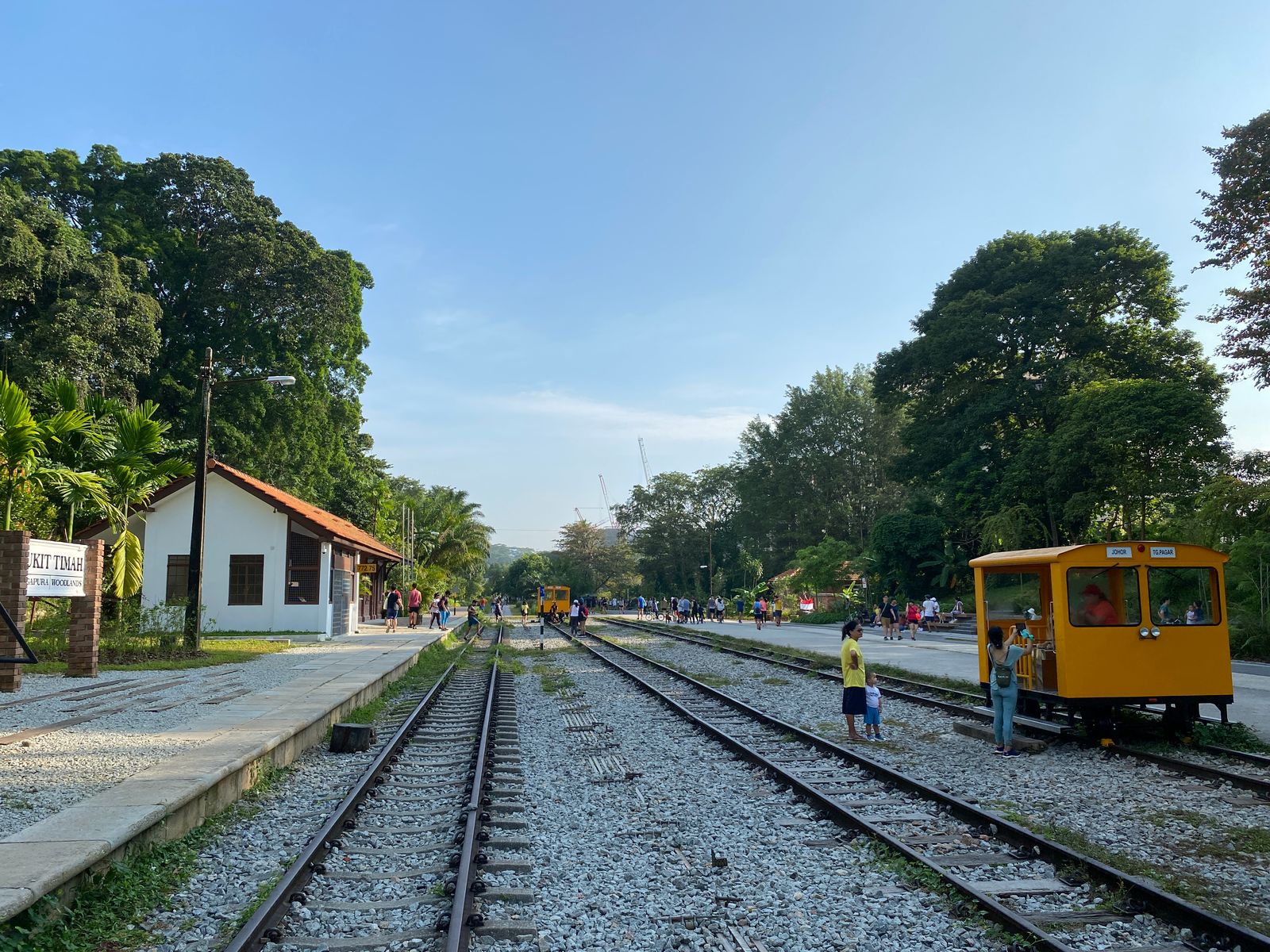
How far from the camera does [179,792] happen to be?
269 inches

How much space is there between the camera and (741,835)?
709 centimetres

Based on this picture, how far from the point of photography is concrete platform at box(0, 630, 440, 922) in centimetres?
504

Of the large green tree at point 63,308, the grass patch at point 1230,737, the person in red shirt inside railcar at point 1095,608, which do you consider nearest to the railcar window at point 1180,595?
the person in red shirt inside railcar at point 1095,608

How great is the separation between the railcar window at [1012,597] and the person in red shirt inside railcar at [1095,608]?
1.85 metres

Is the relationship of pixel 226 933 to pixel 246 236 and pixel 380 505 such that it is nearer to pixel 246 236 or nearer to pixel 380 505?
pixel 246 236

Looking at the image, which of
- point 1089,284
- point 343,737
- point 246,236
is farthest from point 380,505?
point 343,737

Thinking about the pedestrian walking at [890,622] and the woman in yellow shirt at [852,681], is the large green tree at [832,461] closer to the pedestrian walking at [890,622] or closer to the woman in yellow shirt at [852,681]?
the pedestrian walking at [890,622]

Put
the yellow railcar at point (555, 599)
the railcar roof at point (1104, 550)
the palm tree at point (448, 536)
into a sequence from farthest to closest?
the palm tree at point (448, 536) < the yellow railcar at point (555, 599) < the railcar roof at point (1104, 550)

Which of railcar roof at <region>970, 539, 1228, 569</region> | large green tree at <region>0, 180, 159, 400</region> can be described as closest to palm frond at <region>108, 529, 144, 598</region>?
large green tree at <region>0, 180, 159, 400</region>

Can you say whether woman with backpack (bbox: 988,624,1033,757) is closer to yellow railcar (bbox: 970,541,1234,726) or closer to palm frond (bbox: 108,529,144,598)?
yellow railcar (bbox: 970,541,1234,726)

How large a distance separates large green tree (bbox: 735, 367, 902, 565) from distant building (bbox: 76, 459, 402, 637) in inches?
1786

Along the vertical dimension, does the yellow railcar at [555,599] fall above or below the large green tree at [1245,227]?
below

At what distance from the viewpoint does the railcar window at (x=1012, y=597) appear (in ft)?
41.1

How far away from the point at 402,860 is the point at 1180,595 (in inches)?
368
